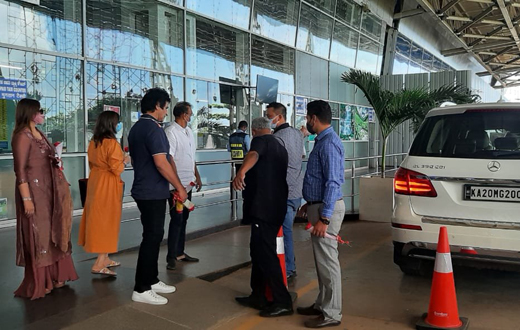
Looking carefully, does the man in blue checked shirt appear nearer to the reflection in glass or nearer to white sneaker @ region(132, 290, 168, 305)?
white sneaker @ region(132, 290, 168, 305)

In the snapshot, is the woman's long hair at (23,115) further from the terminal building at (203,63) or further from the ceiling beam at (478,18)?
the ceiling beam at (478,18)

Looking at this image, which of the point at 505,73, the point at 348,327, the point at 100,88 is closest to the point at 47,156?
the point at 348,327

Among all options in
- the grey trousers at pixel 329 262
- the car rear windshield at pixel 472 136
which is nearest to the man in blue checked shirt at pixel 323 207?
the grey trousers at pixel 329 262

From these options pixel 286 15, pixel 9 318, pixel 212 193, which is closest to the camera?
pixel 9 318

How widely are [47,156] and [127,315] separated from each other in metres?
1.55

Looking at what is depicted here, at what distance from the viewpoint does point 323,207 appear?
360 cm

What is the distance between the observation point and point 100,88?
29.6 feet

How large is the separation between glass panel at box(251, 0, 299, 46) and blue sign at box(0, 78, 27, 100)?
23.8ft

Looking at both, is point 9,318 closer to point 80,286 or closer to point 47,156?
point 80,286

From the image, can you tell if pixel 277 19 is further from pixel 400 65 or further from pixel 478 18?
pixel 478 18

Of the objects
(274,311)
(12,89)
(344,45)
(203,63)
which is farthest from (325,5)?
(274,311)

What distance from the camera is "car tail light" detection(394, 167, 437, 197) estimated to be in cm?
423

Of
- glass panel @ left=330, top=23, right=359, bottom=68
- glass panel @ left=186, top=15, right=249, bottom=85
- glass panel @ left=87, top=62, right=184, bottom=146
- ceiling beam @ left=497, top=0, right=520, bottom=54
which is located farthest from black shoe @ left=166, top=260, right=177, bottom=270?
ceiling beam @ left=497, top=0, right=520, bottom=54

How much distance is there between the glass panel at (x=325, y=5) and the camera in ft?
53.0
